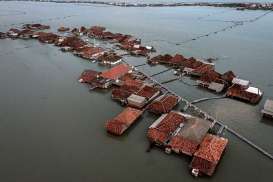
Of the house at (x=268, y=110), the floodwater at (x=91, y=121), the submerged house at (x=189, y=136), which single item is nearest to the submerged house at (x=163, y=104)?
the floodwater at (x=91, y=121)

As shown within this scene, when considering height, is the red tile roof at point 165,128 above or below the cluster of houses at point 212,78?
below

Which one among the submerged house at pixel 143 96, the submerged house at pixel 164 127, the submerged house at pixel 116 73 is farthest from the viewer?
the submerged house at pixel 116 73

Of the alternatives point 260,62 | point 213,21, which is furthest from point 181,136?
point 213,21

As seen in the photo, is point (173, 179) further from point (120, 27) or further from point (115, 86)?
point (120, 27)

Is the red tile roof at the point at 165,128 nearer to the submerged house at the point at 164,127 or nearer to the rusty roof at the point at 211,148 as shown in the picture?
the submerged house at the point at 164,127

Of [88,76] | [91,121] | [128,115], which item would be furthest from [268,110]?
[88,76]

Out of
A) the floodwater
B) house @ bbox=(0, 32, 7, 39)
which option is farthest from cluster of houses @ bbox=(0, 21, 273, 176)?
house @ bbox=(0, 32, 7, 39)

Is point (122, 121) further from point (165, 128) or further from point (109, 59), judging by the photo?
point (109, 59)

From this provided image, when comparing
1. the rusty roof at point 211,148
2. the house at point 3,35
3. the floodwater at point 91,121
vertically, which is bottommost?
the house at point 3,35

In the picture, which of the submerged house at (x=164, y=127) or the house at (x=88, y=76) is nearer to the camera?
the submerged house at (x=164, y=127)
